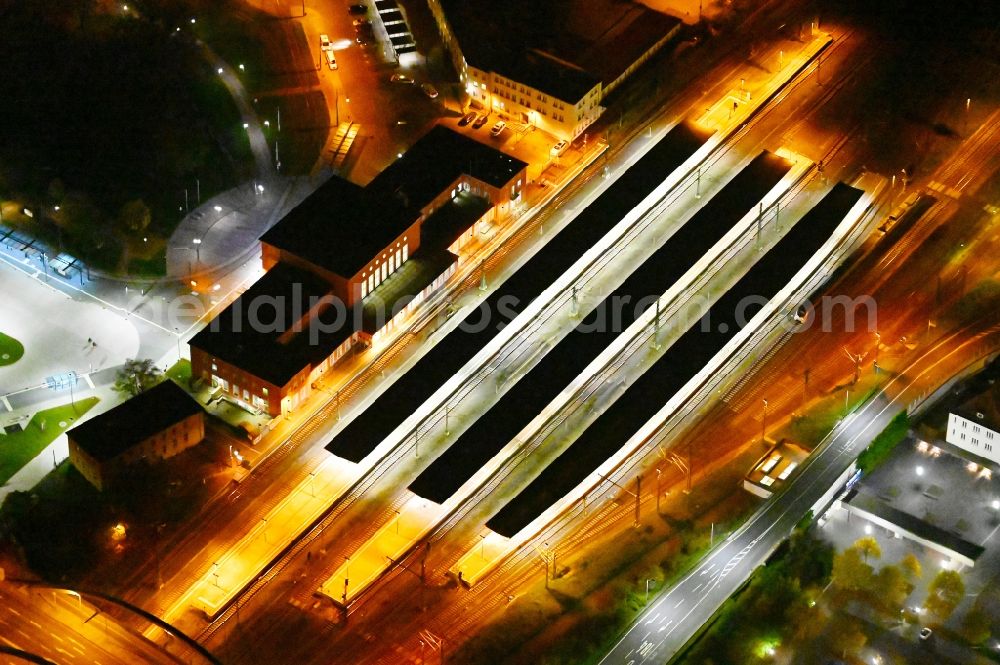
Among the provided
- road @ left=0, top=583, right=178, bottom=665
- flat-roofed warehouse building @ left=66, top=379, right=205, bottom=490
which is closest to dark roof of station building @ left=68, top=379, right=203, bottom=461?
flat-roofed warehouse building @ left=66, top=379, right=205, bottom=490

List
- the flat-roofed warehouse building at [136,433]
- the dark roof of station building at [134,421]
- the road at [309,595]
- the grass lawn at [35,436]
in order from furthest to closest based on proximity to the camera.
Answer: the grass lawn at [35,436]
the dark roof of station building at [134,421]
the flat-roofed warehouse building at [136,433]
the road at [309,595]

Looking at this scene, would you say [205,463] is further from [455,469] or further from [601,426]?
[601,426]

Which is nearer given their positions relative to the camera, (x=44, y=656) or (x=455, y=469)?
(x=44, y=656)

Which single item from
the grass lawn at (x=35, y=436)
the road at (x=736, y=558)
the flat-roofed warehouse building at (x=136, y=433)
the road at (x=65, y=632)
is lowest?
the road at (x=65, y=632)

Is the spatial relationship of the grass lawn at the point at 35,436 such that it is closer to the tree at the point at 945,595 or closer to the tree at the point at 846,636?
the tree at the point at 846,636

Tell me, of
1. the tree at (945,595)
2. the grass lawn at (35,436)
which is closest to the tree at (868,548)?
the tree at (945,595)

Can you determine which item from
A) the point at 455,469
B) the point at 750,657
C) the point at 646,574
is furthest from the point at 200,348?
the point at 750,657

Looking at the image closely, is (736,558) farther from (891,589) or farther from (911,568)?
(911,568)
